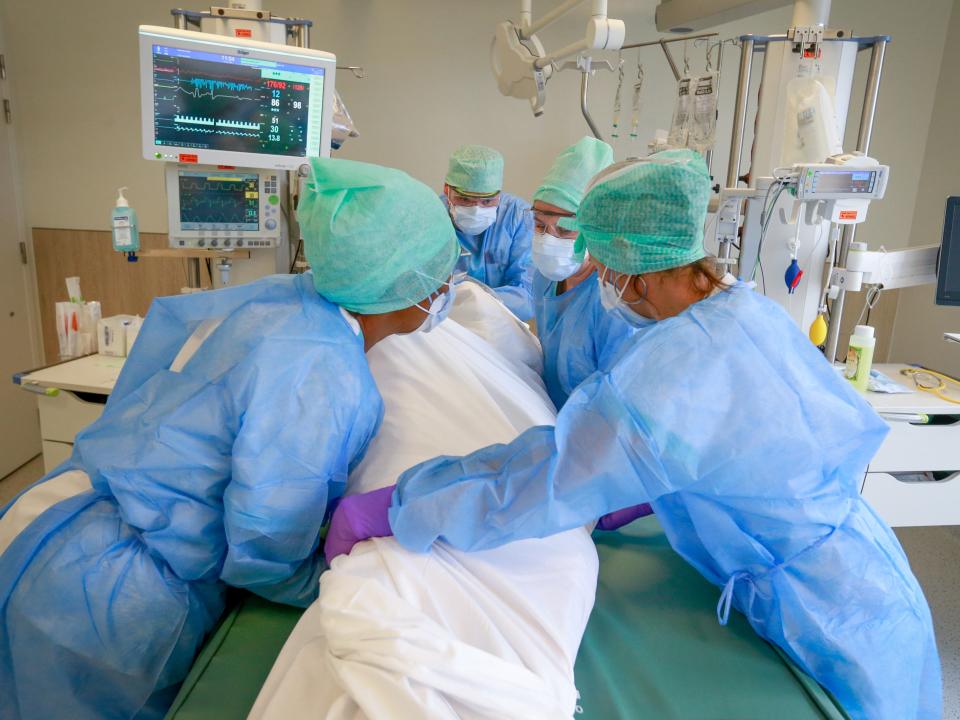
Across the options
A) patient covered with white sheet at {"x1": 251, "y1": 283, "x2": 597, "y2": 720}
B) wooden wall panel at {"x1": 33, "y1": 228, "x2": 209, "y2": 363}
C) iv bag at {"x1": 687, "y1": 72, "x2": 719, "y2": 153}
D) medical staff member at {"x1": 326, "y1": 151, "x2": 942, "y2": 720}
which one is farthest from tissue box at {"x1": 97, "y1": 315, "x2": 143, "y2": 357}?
iv bag at {"x1": 687, "y1": 72, "x2": 719, "y2": 153}

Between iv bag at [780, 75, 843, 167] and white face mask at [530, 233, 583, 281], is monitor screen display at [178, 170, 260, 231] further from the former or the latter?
iv bag at [780, 75, 843, 167]

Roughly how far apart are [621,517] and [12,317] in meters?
3.26

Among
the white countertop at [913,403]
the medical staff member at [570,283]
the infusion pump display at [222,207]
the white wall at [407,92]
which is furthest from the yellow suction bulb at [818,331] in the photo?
the infusion pump display at [222,207]

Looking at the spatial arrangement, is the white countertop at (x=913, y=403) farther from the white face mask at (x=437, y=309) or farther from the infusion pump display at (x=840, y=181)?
the white face mask at (x=437, y=309)

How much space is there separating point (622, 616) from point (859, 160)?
142cm

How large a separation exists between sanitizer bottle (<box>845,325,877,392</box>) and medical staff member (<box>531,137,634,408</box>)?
3.34ft

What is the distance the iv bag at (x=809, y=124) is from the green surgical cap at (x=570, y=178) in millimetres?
679

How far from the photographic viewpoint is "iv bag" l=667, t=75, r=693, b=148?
252 cm

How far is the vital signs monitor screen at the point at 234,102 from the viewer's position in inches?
75.5

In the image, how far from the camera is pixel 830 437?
1.06 m

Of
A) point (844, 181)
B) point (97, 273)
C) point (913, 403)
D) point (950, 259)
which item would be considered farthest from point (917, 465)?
point (97, 273)

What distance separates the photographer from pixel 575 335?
1772mm

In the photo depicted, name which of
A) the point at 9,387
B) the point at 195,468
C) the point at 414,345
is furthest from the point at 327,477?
the point at 9,387

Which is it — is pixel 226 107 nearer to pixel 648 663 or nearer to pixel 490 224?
pixel 490 224
